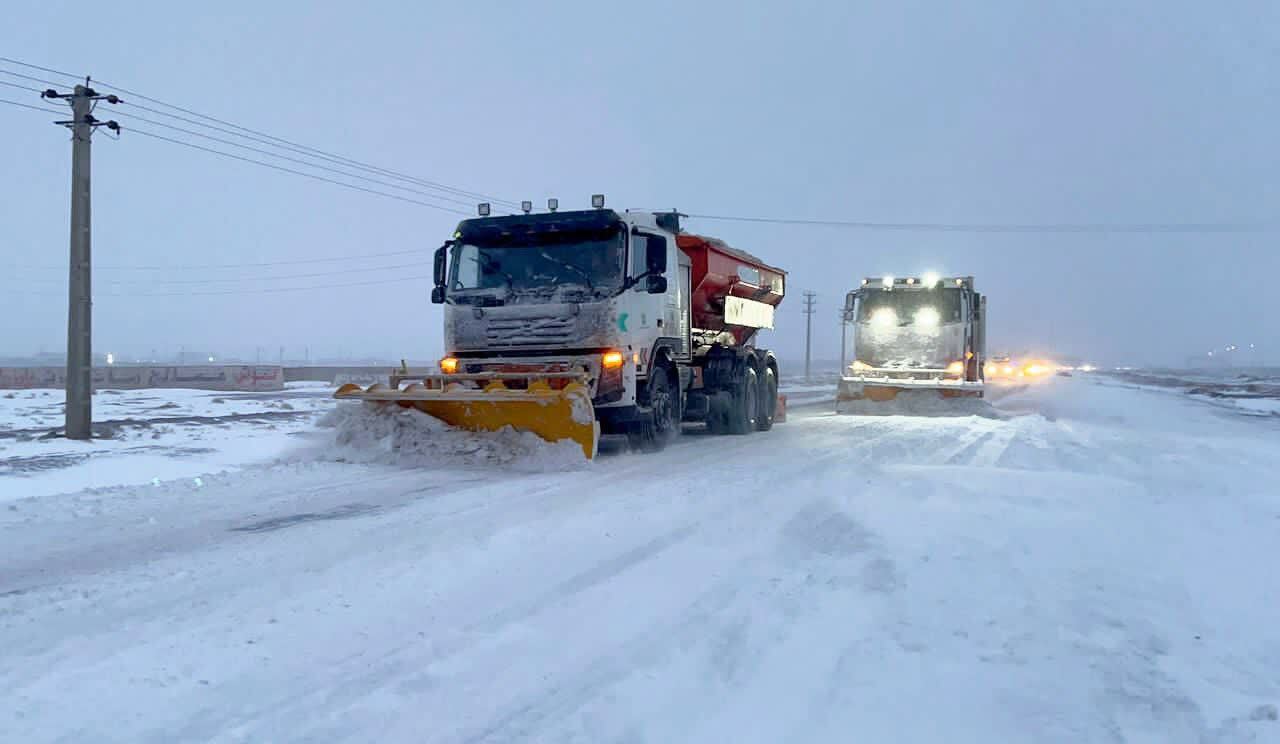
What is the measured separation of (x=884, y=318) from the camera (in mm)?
20375

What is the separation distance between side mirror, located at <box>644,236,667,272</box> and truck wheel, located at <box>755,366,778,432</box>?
556 centimetres

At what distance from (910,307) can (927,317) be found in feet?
1.45

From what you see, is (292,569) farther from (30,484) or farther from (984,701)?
(30,484)

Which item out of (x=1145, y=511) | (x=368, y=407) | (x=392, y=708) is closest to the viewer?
(x=392, y=708)

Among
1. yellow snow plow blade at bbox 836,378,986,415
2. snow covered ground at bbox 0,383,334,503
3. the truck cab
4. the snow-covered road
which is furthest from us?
yellow snow plow blade at bbox 836,378,986,415

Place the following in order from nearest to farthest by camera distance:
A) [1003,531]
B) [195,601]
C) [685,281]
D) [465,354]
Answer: [195,601] → [1003,531] → [465,354] → [685,281]

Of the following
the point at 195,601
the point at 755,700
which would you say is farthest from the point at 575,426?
the point at 755,700

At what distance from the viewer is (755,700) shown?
10.9ft

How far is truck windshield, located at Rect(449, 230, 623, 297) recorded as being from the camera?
34.4ft

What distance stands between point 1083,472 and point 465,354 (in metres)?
7.20

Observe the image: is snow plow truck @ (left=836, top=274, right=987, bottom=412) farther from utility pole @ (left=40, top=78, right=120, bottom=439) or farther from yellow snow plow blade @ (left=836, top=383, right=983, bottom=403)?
utility pole @ (left=40, top=78, right=120, bottom=439)

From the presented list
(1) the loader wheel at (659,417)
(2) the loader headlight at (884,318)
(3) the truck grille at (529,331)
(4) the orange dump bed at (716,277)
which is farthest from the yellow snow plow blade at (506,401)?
(2) the loader headlight at (884,318)

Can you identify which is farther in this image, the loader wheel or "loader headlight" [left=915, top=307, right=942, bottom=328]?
"loader headlight" [left=915, top=307, right=942, bottom=328]

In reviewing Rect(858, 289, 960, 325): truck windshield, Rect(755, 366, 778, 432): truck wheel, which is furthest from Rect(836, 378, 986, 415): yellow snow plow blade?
Rect(755, 366, 778, 432): truck wheel
